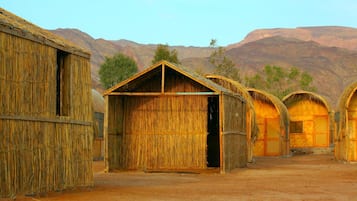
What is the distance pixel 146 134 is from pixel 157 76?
2.10 metres

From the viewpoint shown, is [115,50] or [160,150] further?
[115,50]

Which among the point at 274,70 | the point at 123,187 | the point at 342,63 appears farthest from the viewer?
the point at 342,63

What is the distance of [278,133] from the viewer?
34562mm

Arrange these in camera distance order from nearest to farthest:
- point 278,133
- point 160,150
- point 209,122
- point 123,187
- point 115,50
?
point 123,187 → point 160,150 → point 209,122 → point 278,133 → point 115,50

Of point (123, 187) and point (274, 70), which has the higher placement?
point (274, 70)

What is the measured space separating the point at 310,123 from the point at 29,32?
29.7m

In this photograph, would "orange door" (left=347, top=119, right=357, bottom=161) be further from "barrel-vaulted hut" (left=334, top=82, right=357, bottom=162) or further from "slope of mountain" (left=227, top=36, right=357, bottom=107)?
"slope of mountain" (left=227, top=36, right=357, bottom=107)

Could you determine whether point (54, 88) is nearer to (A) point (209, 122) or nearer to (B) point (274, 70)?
(A) point (209, 122)

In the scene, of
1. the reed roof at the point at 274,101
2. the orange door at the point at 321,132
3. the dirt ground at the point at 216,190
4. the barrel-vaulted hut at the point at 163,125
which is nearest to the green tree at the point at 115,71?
the orange door at the point at 321,132

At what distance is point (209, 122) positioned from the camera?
24.5 meters

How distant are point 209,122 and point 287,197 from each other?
1252 cm

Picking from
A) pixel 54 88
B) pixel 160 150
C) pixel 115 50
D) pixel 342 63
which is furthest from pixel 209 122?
pixel 115 50

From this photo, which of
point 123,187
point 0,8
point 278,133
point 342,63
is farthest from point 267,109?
point 342,63

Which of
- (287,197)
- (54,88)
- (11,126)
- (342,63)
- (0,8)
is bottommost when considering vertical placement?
(287,197)
